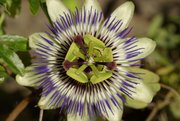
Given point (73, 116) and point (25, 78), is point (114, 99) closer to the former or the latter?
point (73, 116)

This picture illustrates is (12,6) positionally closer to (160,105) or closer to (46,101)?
(46,101)

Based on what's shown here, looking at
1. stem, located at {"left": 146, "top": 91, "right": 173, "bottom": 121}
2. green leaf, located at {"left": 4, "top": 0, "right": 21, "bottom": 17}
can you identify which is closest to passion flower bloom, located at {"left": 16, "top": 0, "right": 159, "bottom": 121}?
green leaf, located at {"left": 4, "top": 0, "right": 21, "bottom": 17}

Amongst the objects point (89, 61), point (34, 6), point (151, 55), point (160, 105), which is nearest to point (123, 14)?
point (89, 61)

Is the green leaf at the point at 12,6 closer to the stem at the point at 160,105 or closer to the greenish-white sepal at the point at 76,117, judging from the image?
the greenish-white sepal at the point at 76,117

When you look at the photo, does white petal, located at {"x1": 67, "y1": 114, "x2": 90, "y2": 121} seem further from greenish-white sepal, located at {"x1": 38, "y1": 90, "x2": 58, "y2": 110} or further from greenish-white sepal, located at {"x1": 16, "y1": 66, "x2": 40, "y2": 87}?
greenish-white sepal, located at {"x1": 16, "y1": 66, "x2": 40, "y2": 87}

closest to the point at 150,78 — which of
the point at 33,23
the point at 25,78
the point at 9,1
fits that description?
the point at 25,78

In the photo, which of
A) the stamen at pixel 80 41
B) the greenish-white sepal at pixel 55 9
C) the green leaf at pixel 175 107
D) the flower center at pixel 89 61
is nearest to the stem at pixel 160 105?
the green leaf at pixel 175 107
